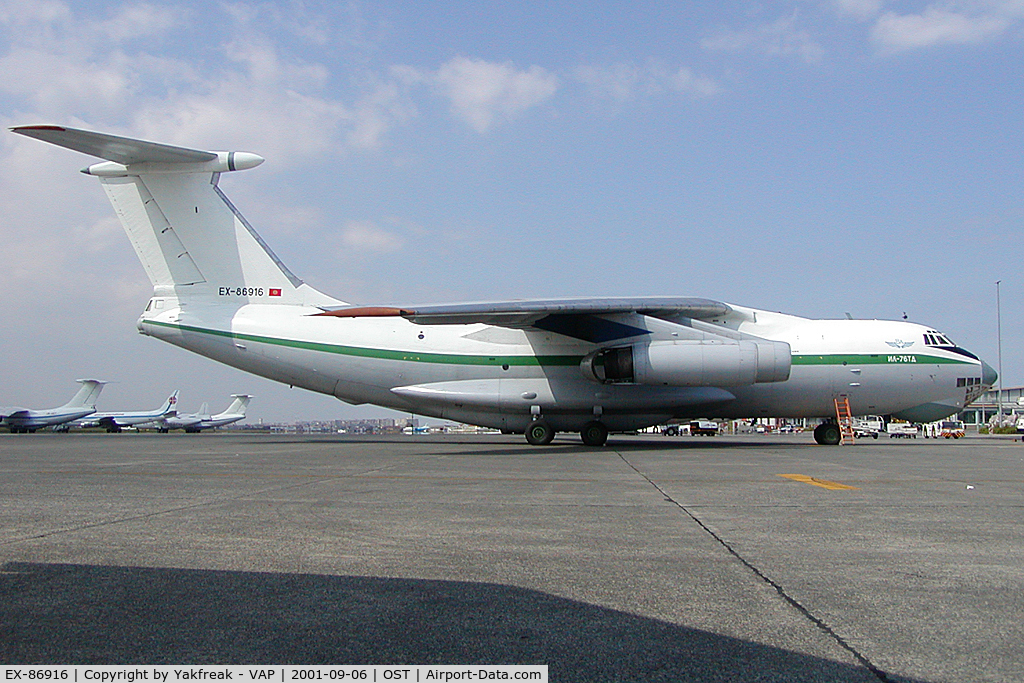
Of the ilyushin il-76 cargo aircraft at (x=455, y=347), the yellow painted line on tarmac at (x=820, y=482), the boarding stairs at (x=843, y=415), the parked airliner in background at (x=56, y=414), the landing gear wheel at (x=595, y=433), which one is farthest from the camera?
the parked airliner in background at (x=56, y=414)

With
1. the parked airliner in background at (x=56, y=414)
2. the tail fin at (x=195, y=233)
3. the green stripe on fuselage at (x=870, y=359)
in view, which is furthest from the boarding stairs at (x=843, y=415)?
the parked airliner in background at (x=56, y=414)

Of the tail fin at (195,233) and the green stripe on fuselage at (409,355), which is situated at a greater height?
the tail fin at (195,233)

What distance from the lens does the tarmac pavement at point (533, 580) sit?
271 cm

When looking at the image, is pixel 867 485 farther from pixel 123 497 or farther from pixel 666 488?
pixel 123 497

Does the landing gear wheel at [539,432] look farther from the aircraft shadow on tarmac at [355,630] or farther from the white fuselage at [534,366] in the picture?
the aircraft shadow on tarmac at [355,630]

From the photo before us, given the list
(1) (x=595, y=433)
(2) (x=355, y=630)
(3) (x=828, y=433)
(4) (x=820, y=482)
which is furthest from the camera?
(3) (x=828, y=433)

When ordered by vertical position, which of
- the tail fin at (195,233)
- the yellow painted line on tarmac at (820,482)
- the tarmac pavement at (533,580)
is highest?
the tail fin at (195,233)

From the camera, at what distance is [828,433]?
20094 mm

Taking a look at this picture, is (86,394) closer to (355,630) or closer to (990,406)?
(355,630)

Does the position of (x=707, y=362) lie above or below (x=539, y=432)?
above

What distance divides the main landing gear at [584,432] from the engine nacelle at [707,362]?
241 centimetres

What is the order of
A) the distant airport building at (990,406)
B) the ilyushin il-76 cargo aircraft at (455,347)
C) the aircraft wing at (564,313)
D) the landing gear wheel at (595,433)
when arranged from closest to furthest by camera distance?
the aircraft wing at (564,313), the ilyushin il-76 cargo aircraft at (455,347), the landing gear wheel at (595,433), the distant airport building at (990,406)

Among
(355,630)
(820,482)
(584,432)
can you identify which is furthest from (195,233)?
(355,630)

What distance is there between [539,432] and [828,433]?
736 cm
